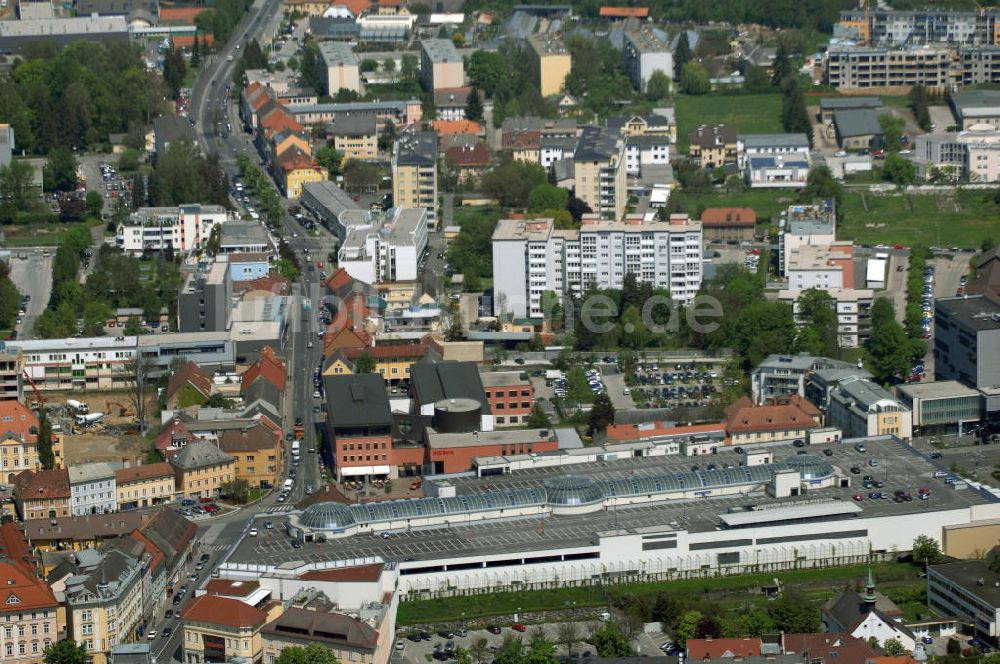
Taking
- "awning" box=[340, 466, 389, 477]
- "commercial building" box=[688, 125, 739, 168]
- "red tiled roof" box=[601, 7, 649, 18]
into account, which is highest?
"red tiled roof" box=[601, 7, 649, 18]

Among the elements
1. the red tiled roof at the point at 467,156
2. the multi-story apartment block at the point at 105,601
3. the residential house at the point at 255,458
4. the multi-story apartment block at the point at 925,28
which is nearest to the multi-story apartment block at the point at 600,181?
the red tiled roof at the point at 467,156

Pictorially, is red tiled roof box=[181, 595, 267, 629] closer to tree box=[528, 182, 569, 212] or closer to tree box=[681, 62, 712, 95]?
tree box=[528, 182, 569, 212]

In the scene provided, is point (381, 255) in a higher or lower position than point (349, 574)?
higher

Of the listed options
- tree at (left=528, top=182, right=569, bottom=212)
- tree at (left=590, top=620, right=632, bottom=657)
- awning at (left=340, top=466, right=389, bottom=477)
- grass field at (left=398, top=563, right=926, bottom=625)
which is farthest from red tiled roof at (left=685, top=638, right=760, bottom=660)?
tree at (left=528, top=182, right=569, bottom=212)

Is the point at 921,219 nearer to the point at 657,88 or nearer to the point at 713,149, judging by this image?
the point at 713,149

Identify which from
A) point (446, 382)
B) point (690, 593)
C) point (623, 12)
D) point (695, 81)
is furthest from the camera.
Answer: point (623, 12)

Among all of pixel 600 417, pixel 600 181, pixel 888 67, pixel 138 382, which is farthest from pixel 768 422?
pixel 888 67

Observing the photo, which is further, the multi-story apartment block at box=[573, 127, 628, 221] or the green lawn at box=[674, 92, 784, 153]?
the green lawn at box=[674, 92, 784, 153]
